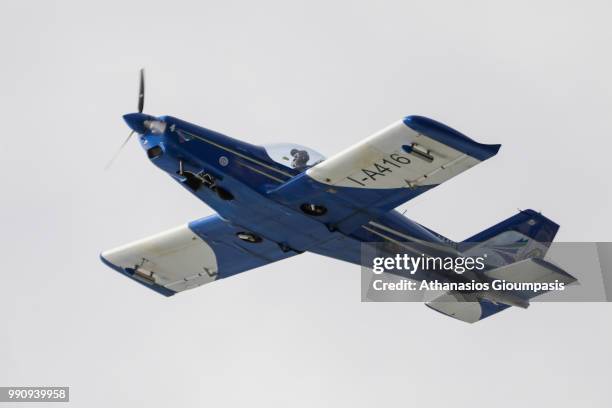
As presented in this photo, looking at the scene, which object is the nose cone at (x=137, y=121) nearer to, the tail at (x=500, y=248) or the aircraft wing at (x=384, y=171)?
the aircraft wing at (x=384, y=171)

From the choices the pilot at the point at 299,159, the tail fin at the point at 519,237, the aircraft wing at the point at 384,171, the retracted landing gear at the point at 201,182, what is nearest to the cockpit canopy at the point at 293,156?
the pilot at the point at 299,159

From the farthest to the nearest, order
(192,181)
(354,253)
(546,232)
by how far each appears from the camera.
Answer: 1. (546,232)
2. (354,253)
3. (192,181)

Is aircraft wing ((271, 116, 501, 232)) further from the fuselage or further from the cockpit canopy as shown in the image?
the cockpit canopy

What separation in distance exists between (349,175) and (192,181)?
292 centimetres

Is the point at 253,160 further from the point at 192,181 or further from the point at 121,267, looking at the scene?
the point at 121,267

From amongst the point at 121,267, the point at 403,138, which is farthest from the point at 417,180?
the point at 121,267

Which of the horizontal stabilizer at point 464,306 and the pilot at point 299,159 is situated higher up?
the pilot at point 299,159

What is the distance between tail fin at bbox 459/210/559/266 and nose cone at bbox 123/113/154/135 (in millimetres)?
7443

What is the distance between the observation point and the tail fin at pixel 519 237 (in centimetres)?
2675

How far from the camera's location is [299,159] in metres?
24.0

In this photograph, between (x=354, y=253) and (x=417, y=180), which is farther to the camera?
(x=354, y=253)

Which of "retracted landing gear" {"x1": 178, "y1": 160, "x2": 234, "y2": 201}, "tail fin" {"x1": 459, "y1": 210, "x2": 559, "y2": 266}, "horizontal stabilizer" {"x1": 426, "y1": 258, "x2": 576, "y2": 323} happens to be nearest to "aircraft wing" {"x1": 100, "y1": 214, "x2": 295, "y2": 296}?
"retracted landing gear" {"x1": 178, "y1": 160, "x2": 234, "y2": 201}

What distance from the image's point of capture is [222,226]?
2580cm

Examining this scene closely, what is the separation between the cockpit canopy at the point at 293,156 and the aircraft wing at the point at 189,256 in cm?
219
